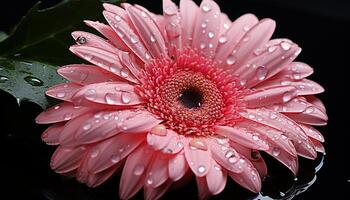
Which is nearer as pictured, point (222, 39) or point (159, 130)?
point (159, 130)

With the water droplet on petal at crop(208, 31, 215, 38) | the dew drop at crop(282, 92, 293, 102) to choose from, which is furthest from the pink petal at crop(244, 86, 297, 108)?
the water droplet on petal at crop(208, 31, 215, 38)

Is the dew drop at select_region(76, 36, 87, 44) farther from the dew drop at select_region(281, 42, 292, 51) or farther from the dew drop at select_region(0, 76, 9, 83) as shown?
the dew drop at select_region(281, 42, 292, 51)

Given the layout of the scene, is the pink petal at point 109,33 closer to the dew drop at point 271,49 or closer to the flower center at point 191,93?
the flower center at point 191,93

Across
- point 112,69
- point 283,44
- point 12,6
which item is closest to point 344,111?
point 283,44

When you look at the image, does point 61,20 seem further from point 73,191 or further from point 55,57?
point 73,191

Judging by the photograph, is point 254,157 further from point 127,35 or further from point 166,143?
point 127,35

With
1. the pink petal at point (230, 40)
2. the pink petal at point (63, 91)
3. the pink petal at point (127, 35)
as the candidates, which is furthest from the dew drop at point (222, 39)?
the pink petal at point (63, 91)

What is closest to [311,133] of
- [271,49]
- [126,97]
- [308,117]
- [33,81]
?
[308,117]
